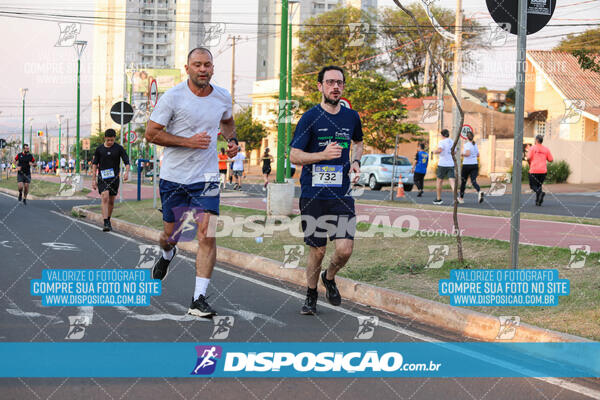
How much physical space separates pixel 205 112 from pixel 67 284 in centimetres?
211

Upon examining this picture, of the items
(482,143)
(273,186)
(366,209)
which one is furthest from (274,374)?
(482,143)

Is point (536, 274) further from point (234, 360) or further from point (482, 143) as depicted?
point (482, 143)

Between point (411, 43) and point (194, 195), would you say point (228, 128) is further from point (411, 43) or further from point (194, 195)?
point (411, 43)

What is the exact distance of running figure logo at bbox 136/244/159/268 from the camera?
9781mm

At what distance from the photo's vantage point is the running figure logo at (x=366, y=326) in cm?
571

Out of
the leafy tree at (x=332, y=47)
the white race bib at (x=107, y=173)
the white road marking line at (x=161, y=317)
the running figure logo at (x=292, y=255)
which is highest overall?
the leafy tree at (x=332, y=47)

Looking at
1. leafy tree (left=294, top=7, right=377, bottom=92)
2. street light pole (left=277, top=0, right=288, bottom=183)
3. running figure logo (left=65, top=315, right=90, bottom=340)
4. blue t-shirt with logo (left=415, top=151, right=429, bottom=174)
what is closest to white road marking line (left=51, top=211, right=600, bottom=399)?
running figure logo (left=65, top=315, right=90, bottom=340)

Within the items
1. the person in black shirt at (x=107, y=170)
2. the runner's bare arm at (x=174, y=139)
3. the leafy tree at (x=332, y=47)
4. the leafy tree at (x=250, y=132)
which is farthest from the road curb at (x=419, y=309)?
the leafy tree at (x=250, y=132)

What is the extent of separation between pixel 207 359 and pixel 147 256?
5915mm

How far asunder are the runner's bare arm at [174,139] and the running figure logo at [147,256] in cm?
354

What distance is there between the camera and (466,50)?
188 ft

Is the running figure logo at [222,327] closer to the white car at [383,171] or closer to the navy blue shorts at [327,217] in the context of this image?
the navy blue shorts at [327,217]

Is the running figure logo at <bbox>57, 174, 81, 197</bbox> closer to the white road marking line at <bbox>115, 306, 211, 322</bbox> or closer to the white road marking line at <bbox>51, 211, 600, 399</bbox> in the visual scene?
the white road marking line at <bbox>51, 211, 600, 399</bbox>

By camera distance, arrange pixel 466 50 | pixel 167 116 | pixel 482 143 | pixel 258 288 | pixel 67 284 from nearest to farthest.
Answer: pixel 167 116, pixel 67 284, pixel 258 288, pixel 482 143, pixel 466 50
